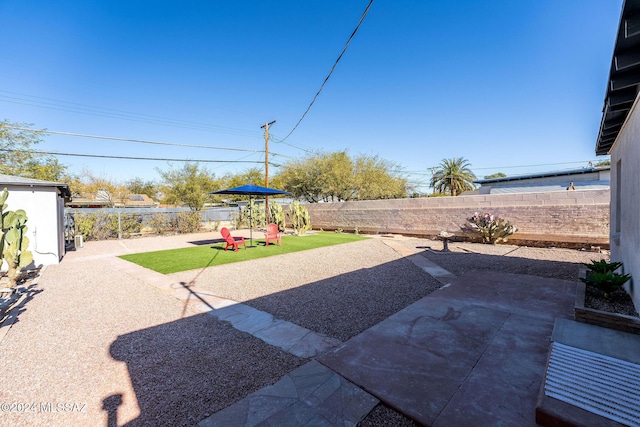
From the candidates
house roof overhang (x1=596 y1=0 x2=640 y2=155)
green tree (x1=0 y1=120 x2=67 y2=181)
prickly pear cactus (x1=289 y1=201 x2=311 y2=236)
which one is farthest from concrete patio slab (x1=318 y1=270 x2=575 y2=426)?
green tree (x1=0 y1=120 x2=67 y2=181)

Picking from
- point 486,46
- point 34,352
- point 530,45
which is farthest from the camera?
point 486,46

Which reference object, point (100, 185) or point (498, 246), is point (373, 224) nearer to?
point (498, 246)

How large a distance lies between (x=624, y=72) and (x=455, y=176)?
111 feet

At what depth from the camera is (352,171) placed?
23.5 metres

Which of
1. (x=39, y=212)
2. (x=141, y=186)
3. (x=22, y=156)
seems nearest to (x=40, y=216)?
(x=39, y=212)

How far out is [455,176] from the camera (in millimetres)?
33625

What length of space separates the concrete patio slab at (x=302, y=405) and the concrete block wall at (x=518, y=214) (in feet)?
34.9

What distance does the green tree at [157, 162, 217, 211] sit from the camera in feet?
64.2

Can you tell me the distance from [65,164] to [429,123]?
86.6ft

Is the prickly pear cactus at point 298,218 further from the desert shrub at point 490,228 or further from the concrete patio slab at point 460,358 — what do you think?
the concrete patio slab at point 460,358

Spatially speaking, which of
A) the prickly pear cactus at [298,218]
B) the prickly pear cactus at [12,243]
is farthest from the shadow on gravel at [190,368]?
the prickly pear cactus at [298,218]

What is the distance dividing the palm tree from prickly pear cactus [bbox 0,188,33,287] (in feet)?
116

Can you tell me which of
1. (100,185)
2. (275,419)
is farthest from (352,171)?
(100,185)

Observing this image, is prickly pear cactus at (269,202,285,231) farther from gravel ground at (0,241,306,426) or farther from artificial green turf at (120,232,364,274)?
gravel ground at (0,241,306,426)
